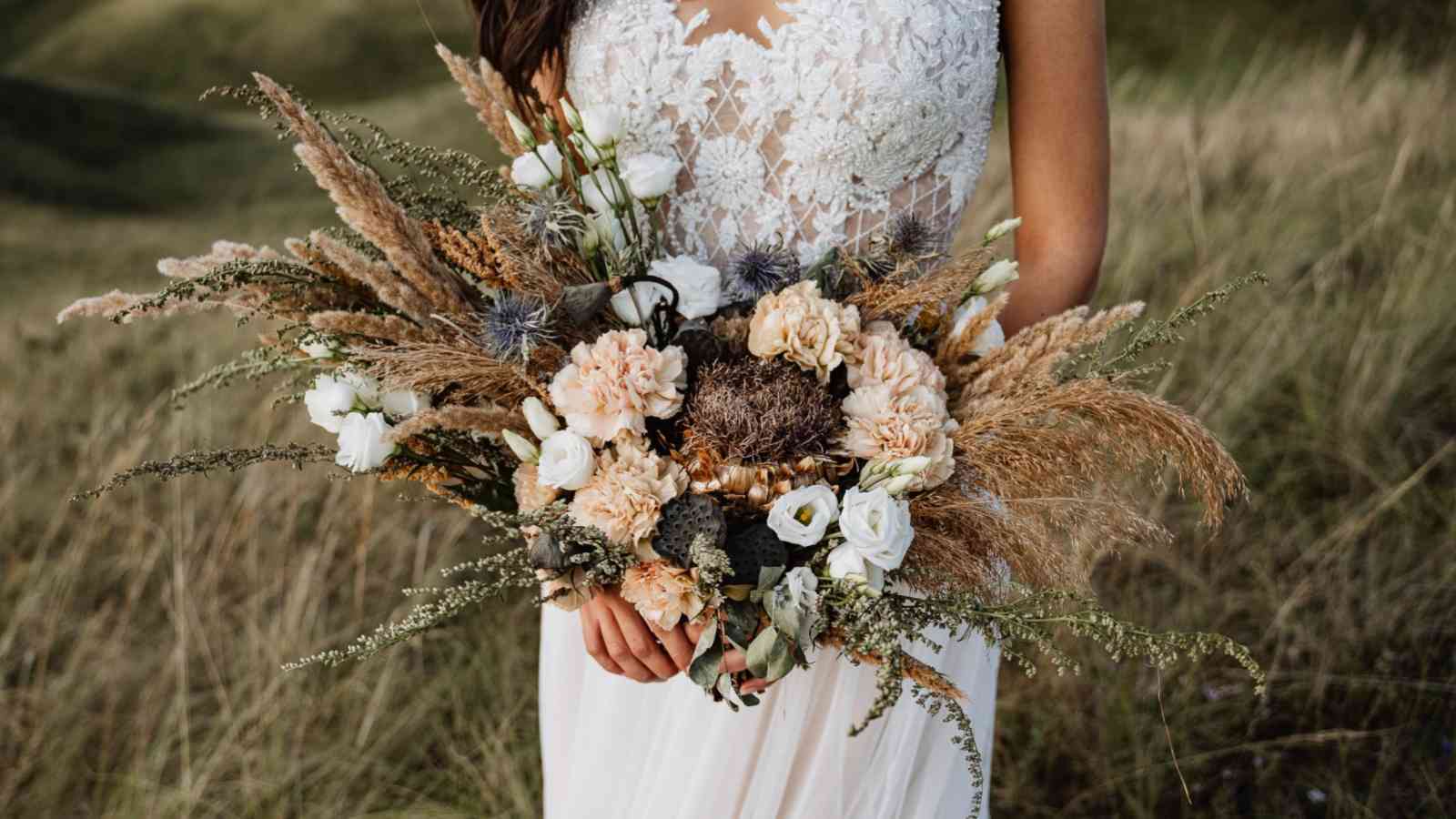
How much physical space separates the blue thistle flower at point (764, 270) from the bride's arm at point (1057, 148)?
1.25ft

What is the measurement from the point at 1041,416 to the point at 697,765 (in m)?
0.69

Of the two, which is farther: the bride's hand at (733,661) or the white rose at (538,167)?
the white rose at (538,167)

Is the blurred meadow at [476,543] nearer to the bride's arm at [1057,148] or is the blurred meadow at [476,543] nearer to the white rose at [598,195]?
the bride's arm at [1057,148]

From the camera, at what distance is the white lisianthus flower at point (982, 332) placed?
125 centimetres

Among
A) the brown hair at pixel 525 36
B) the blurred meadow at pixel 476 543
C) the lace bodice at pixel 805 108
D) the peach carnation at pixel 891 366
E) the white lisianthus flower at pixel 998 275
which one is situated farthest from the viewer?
the blurred meadow at pixel 476 543

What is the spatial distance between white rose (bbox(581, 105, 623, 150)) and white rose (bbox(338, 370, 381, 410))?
1.32 ft

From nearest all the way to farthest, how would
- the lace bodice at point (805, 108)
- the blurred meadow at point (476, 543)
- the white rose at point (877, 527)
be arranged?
the white rose at point (877, 527)
the lace bodice at point (805, 108)
the blurred meadow at point (476, 543)

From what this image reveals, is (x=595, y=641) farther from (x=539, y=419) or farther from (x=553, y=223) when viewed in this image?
(x=553, y=223)

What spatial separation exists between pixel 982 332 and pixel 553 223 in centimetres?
53

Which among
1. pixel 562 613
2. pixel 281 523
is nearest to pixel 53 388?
pixel 281 523

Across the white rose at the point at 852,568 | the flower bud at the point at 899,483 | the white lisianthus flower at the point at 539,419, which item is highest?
the white lisianthus flower at the point at 539,419

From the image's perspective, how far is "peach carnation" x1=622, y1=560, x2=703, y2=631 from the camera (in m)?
1.11

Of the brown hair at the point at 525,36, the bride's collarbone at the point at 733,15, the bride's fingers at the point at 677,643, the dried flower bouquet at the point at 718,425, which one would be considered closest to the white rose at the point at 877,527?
the dried flower bouquet at the point at 718,425

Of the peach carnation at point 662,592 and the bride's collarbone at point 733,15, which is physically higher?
the bride's collarbone at point 733,15
